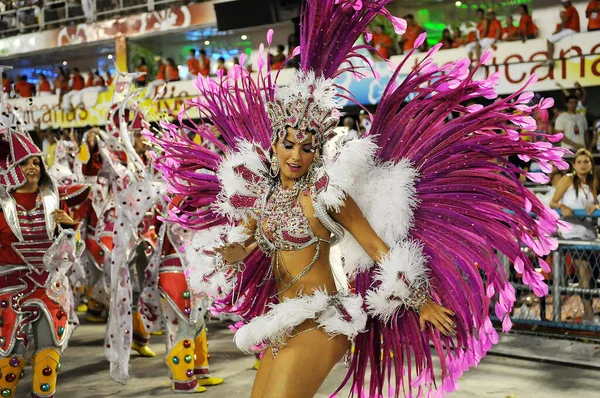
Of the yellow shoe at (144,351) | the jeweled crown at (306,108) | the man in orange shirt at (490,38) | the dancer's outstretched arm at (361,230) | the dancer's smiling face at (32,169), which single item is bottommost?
the yellow shoe at (144,351)

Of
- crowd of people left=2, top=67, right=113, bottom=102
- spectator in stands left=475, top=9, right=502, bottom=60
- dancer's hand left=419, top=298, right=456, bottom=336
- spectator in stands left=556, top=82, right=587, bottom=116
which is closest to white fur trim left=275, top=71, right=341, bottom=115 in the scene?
dancer's hand left=419, top=298, right=456, bottom=336

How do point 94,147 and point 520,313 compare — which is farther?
point 94,147

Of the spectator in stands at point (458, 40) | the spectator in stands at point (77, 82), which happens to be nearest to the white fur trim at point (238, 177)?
the spectator in stands at point (458, 40)

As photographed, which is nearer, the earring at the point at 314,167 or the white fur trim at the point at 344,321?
the white fur trim at the point at 344,321

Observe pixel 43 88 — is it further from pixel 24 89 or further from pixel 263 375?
pixel 263 375

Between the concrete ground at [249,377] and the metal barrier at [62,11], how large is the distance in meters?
13.8

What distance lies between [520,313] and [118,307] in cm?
401

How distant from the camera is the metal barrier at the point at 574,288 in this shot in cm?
716

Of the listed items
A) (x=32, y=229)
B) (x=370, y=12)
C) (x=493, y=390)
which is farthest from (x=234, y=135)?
(x=493, y=390)

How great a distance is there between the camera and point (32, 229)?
17.4ft

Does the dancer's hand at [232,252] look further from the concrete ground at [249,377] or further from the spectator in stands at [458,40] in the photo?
the spectator in stands at [458,40]

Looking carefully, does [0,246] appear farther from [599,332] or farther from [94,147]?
[599,332]

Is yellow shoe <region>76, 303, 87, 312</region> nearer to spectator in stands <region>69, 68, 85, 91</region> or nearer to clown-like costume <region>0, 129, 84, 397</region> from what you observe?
clown-like costume <region>0, 129, 84, 397</region>

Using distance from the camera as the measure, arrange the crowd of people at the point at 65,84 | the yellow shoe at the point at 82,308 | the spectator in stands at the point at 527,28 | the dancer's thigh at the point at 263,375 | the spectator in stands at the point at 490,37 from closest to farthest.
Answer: the dancer's thigh at the point at 263,375
the yellow shoe at the point at 82,308
the spectator in stands at the point at 527,28
the spectator in stands at the point at 490,37
the crowd of people at the point at 65,84
